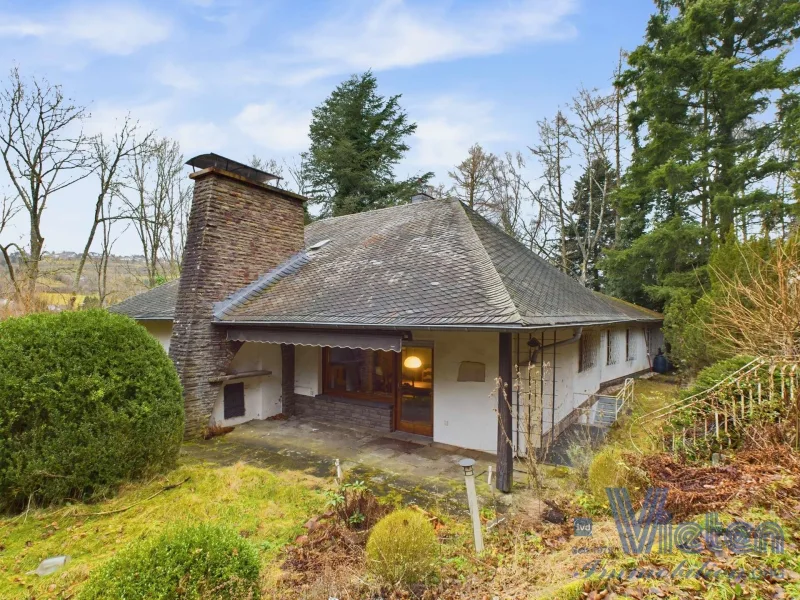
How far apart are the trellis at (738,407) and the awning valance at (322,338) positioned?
4323 millimetres

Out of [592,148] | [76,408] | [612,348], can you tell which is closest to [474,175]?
[592,148]

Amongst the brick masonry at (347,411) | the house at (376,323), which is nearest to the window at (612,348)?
the house at (376,323)

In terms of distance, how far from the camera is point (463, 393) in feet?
27.7

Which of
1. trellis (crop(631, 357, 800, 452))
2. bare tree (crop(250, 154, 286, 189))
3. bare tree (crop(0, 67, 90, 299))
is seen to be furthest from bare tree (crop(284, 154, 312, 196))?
trellis (crop(631, 357, 800, 452))

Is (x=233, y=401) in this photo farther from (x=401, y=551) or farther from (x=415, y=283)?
(x=401, y=551)

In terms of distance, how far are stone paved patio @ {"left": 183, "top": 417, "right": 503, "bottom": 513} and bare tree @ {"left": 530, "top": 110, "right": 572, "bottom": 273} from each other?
21.5 m

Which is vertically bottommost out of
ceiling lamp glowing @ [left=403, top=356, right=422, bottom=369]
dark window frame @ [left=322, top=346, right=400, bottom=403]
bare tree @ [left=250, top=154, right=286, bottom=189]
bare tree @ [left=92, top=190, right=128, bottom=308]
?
dark window frame @ [left=322, top=346, right=400, bottom=403]

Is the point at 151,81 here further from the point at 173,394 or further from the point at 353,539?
the point at 353,539

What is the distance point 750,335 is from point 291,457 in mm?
8670

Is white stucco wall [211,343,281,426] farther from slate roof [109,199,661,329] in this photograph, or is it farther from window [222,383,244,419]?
slate roof [109,199,661,329]

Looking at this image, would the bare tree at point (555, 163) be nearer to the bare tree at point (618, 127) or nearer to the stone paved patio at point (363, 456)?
the bare tree at point (618, 127)

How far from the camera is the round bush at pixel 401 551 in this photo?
356 cm

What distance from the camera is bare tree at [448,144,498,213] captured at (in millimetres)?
26453

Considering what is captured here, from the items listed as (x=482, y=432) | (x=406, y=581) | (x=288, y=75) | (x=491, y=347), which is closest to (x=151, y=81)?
(x=288, y=75)
